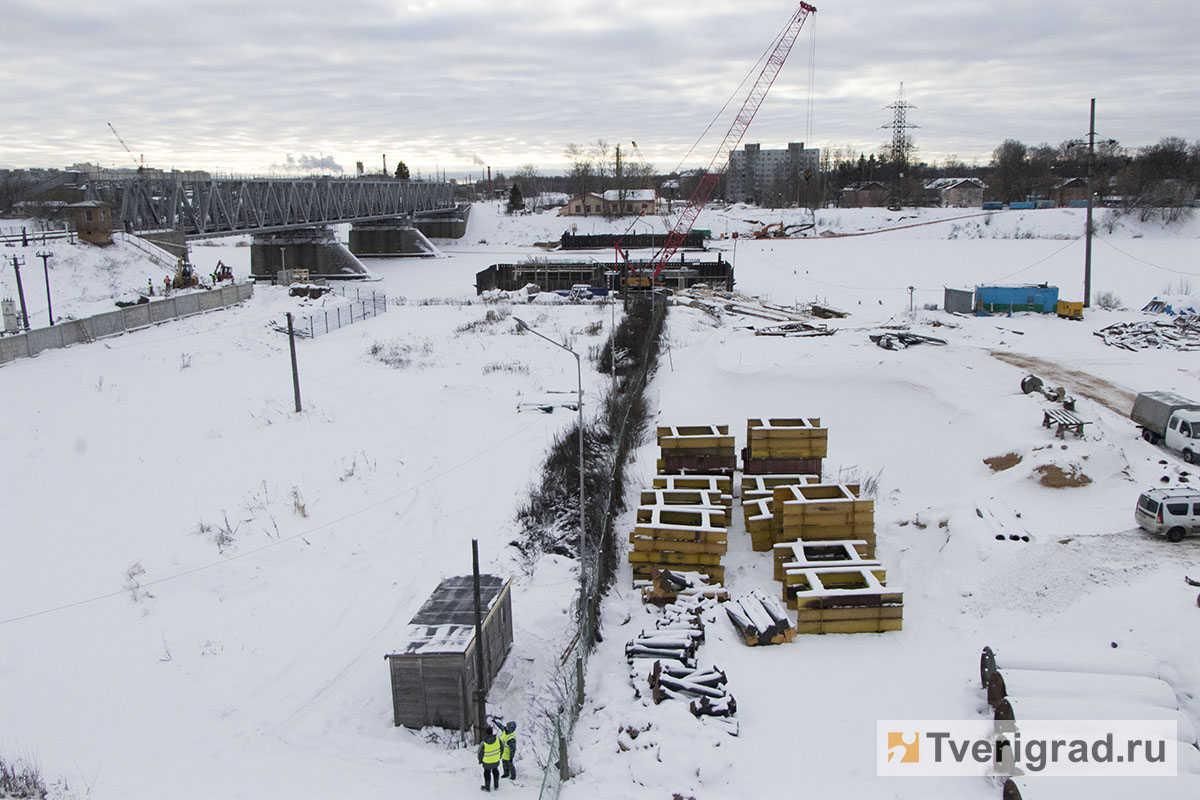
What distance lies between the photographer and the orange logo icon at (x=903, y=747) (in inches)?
451

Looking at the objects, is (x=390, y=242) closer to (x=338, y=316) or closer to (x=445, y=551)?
(x=338, y=316)

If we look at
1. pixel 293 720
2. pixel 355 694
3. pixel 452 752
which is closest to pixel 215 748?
pixel 293 720

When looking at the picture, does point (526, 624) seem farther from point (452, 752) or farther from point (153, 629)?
point (153, 629)

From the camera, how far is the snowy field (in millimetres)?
12617

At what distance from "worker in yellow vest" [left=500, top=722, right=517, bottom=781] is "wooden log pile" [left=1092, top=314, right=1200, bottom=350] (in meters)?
33.9

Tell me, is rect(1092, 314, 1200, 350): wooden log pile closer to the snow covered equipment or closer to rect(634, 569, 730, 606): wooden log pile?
the snow covered equipment

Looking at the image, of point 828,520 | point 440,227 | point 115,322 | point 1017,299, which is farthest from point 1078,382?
point 440,227

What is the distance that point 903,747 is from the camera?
38.3ft

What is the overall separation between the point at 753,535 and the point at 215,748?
38.6 ft

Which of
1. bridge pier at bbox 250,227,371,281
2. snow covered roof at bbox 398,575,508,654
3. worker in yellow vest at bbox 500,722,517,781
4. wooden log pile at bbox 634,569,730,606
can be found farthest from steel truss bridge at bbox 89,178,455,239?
worker in yellow vest at bbox 500,722,517,781

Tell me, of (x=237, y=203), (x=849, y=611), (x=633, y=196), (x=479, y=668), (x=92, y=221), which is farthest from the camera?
(x=633, y=196)

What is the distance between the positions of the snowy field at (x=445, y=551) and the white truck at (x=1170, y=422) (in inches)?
22.1

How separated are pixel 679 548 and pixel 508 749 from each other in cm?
637

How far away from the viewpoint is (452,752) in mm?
13000
